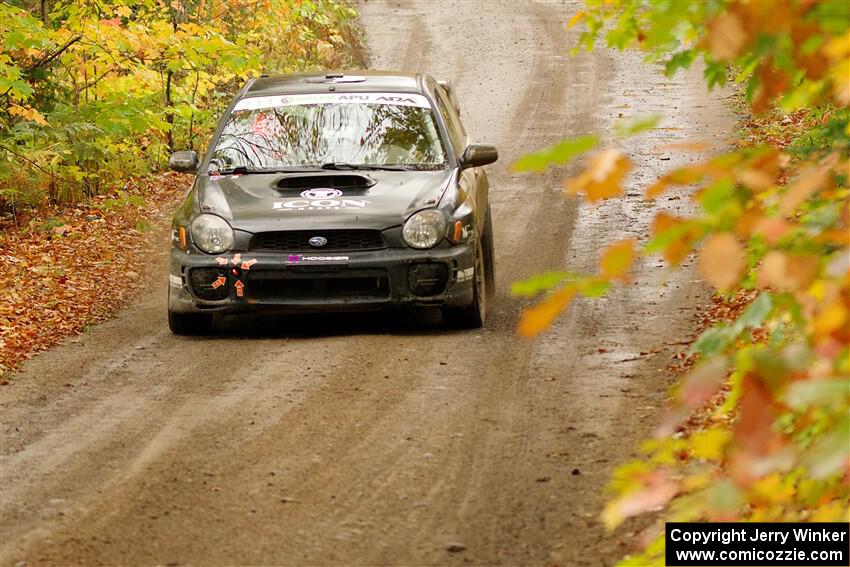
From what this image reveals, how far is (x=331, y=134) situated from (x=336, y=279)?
152 centimetres

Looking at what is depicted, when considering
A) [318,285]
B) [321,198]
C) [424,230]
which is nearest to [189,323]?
[318,285]

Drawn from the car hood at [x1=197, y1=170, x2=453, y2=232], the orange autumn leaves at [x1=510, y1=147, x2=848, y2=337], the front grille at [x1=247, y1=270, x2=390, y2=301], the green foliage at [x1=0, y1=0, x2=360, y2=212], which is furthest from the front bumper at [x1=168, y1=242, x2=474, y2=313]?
the orange autumn leaves at [x1=510, y1=147, x2=848, y2=337]

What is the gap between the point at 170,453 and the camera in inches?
255

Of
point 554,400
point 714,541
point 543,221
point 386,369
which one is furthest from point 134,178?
point 714,541

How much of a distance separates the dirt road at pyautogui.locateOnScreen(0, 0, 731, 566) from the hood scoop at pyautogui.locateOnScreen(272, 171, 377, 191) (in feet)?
3.63

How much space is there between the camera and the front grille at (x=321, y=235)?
9039 millimetres

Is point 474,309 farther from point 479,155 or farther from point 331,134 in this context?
point 331,134

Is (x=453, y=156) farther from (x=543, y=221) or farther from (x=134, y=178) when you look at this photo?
(x=134, y=178)

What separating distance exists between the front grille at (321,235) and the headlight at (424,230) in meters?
0.20

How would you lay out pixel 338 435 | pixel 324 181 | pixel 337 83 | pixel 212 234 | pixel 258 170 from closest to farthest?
pixel 338 435
pixel 212 234
pixel 324 181
pixel 258 170
pixel 337 83

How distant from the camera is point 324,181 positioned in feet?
31.1

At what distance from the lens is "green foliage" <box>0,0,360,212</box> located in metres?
13.4

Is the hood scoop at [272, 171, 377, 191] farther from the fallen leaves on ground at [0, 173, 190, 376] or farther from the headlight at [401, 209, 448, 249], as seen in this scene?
the fallen leaves on ground at [0, 173, 190, 376]

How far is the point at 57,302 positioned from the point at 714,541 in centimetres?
807
